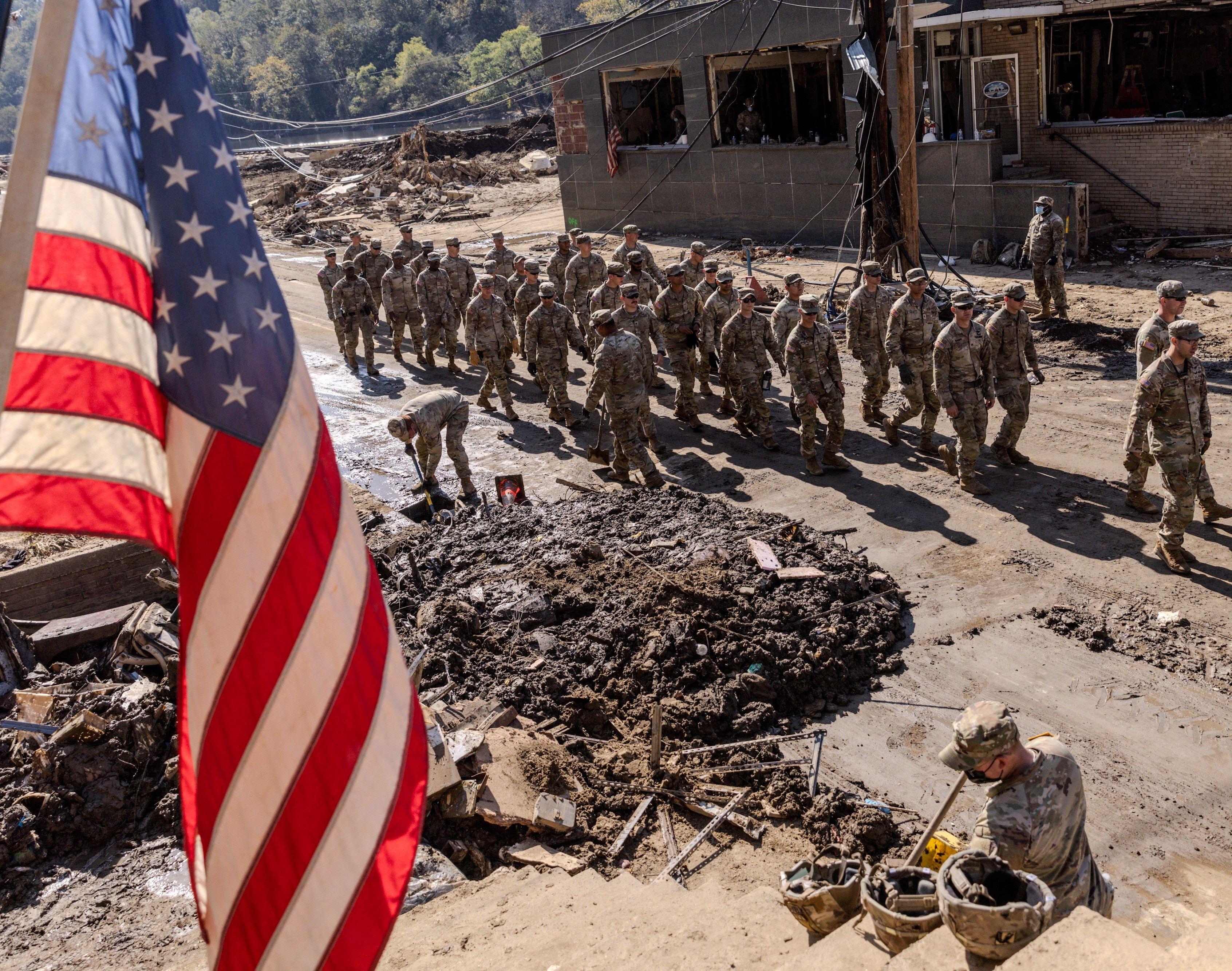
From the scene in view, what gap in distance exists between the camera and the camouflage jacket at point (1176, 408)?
9.38m

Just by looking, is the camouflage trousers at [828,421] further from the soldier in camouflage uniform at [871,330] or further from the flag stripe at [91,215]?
the flag stripe at [91,215]

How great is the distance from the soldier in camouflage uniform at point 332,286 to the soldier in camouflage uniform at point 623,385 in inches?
318

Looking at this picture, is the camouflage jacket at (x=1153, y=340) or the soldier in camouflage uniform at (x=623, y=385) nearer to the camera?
the camouflage jacket at (x=1153, y=340)

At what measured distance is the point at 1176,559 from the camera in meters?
9.57

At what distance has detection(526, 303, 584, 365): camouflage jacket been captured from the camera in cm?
1546

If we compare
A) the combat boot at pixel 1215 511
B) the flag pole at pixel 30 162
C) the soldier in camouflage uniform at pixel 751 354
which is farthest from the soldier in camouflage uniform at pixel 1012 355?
the flag pole at pixel 30 162

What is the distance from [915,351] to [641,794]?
7429 millimetres

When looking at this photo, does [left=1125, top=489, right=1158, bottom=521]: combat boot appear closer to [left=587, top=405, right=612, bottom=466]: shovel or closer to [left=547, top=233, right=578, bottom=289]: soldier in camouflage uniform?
[left=587, top=405, right=612, bottom=466]: shovel

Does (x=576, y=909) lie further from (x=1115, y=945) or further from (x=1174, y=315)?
(x=1174, y=315)

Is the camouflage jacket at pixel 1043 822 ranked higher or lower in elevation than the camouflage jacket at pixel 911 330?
lower

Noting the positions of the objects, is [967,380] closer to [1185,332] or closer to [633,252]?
[1185,332]

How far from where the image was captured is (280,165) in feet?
186

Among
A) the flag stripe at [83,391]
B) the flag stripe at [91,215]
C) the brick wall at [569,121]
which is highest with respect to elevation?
the brick wall at [569,121]

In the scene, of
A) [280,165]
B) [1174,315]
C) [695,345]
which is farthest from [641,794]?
[280,165]
